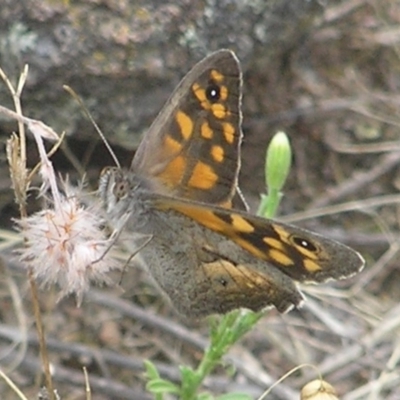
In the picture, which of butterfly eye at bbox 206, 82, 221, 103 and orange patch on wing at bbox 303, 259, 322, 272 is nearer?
orange patch on wing at bbox 303, 259, 322, 272

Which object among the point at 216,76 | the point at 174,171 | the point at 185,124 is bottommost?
the point at 174,171

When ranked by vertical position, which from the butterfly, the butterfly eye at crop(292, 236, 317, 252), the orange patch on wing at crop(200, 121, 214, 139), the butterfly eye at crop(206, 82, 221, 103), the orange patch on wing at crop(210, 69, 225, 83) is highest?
the orange patch on wing at crop(210, 69, 225, 83)

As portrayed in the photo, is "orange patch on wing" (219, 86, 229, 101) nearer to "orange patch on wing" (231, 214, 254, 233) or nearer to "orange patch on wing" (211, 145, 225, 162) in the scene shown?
Answer: "orange patch on wing" (211, 145, 225, 162)

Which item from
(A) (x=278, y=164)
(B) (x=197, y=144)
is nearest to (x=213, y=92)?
(B) (x=197, y=144)

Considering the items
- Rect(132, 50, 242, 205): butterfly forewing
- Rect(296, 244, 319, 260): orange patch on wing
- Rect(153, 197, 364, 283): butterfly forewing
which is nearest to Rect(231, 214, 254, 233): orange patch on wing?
Rect(153, 197, 364, 283): butterfly forewing

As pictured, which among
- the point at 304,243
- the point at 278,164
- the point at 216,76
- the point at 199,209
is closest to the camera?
the point at 304,243

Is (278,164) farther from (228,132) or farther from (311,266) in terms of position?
(311,266)

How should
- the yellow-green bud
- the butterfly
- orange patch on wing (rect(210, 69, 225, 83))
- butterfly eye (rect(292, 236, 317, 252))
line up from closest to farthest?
1. butterfly eye (rect(292, 236, 317, 252))
2. the butterfly
3. orange patch on wing (rect(210, 69, 225, 83))
4. the yellow-green bud

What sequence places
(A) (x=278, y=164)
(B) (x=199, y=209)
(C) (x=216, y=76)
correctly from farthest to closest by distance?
(A) (x=278, y=164), (C) (x=216, y=76), (B) (x=199, y=209)

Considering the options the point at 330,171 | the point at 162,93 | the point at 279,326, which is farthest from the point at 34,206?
the point at 330,171
